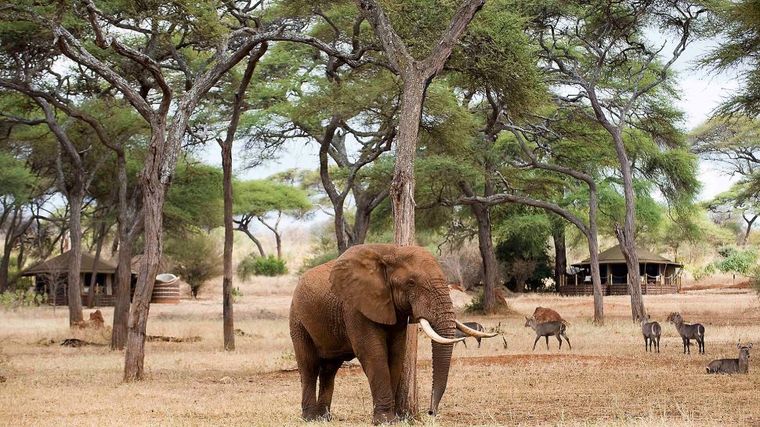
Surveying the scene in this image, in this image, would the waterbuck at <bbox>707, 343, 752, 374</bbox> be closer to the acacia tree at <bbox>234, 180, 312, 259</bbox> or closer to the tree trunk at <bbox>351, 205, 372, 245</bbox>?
the tree trunk at <bbox>351, 205, 372, 245</bbox>

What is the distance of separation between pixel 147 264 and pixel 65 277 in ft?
117

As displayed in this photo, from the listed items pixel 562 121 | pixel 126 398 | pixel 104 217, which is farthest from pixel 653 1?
pixel 104 217

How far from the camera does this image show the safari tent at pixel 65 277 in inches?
1913

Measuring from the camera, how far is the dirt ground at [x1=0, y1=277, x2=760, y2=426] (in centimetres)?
1198

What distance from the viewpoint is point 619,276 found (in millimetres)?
58531

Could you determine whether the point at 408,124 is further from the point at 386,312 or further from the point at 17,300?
the point at 17,300

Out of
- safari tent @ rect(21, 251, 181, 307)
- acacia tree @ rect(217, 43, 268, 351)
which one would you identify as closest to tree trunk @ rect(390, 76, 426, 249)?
acacia tree @ rect(217, 43, 268, 351)

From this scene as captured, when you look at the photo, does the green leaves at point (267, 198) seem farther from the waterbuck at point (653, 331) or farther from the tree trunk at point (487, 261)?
the waterbuck at point (653, 331)

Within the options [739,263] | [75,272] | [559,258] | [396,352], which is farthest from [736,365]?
[739,263]

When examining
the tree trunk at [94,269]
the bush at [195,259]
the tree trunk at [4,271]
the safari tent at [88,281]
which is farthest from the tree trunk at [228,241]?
the bush at [195,259]

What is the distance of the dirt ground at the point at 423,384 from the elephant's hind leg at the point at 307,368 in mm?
228

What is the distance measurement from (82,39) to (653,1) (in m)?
14.9

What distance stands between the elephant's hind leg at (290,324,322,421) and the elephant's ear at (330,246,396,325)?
1154mm

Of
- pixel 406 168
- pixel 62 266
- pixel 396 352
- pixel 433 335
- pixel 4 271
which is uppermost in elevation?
pixel 62 266
